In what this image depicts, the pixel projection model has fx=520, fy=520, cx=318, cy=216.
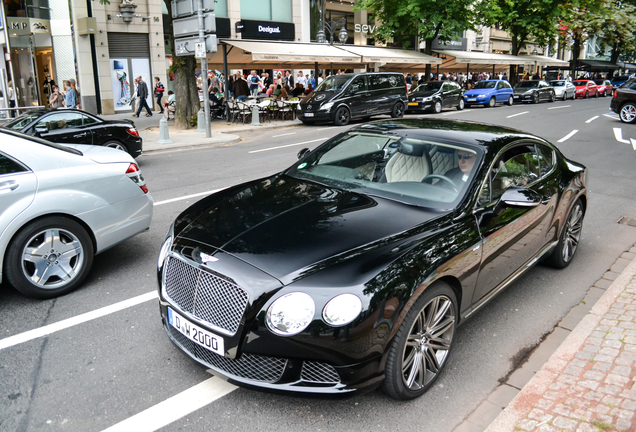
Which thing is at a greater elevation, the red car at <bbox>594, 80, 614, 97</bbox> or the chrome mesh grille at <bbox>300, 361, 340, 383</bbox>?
the red car at <bbox>594, 80, 614, 97</bbox>

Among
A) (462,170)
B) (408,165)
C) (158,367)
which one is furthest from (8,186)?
(462,170)

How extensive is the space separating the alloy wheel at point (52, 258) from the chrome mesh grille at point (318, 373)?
9.35 feet

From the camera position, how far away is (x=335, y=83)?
20.8m

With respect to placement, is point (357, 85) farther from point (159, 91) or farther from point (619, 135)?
point (159, 91)

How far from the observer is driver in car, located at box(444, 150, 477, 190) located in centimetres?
389

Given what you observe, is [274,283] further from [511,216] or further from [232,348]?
[511,216]

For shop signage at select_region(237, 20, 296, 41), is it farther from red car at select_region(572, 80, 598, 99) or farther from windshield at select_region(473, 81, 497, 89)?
red car at select_region(572, 80, 598, 99)

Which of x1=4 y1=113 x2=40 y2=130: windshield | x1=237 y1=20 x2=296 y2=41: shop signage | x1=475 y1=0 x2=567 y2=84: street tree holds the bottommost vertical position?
x1=4 y1=113 x2=40 y2=130: windshield

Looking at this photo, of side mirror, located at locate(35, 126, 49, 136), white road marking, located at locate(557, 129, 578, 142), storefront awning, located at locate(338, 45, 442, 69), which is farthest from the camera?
storefront awning, located at locate(338, 45, 442, 69)

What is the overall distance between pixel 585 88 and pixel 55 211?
143 ft

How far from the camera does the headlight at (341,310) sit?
8.98 ft

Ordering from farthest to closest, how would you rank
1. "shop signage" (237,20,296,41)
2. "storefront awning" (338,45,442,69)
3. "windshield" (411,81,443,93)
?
1. "shop signage" (237,20,296,41)
2. "storefront awning" (338,45,442,69)
3. "windshield" (411,81,443,93)

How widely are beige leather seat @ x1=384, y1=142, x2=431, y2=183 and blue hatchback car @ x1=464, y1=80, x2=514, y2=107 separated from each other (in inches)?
1063

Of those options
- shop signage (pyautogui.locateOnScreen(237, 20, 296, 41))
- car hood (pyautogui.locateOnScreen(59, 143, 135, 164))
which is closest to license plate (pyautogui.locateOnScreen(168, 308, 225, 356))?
car hood (pyautogui.locateOnScreen(59, 143, 135, 164))
